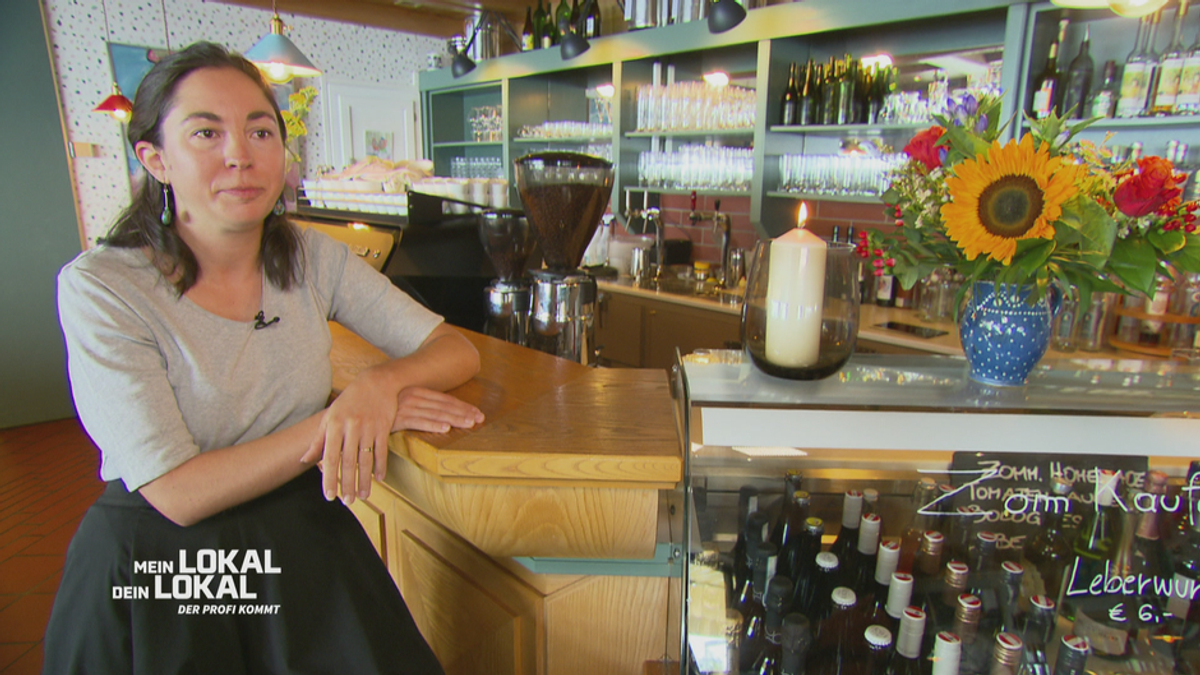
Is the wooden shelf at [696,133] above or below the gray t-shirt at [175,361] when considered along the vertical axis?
above

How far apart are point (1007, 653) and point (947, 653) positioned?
88 millimetres

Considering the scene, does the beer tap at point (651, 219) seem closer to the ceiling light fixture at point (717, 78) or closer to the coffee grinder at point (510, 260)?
the ceiling light fixture at point (717, 78)

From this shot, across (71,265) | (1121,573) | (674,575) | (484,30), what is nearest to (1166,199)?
(1121,573)

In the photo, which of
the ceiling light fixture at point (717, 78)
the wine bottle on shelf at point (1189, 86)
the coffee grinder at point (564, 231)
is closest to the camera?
the coffee grinder at point (564, 231)

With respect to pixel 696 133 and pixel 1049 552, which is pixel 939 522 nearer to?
pixel 1049 552

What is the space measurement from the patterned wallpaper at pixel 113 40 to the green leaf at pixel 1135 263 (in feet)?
20.7

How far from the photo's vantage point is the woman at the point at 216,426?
1.06m

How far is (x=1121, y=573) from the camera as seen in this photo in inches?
39.0

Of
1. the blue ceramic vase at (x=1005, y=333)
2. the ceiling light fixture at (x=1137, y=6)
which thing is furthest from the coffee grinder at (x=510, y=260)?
the ceiling light fixture at (x=1137, y=6)

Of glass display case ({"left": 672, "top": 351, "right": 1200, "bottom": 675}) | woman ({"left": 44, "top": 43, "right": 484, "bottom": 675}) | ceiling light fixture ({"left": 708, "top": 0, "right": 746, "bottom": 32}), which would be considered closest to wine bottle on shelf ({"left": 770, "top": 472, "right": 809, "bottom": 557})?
glass display case ({"left": 672, "top": 351, "right": 1200, "bottom": 675})

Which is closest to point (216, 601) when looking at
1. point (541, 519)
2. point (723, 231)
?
point (541, 519)

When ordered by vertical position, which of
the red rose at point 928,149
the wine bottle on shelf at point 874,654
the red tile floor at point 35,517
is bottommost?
the red tile floor at point 35,517

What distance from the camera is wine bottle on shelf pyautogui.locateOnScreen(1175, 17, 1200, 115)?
232cm

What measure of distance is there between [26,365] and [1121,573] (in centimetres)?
590
